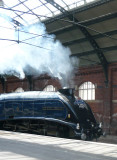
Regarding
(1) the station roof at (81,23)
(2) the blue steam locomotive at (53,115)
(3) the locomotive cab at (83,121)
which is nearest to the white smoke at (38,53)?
(1) the station roof at (81,23)

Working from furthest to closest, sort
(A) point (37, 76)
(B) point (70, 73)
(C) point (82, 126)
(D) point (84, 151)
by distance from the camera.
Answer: (A) point (37, 76), (B) point (70, 73), (C) point (82, 126), (D) point (84, 151)

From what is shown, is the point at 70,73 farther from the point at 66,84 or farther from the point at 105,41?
the point at 105,41

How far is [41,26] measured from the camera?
731 inches

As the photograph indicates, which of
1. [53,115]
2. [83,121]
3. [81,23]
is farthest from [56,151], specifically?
[81,23]

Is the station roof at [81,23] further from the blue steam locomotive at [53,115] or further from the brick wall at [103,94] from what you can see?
the blue steam locomotive at [53,115]

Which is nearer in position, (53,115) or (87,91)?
(53,115)

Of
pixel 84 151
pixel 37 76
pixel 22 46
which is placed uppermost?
pixel 22 46

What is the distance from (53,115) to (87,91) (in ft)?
24.0

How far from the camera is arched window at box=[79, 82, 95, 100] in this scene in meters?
20.0

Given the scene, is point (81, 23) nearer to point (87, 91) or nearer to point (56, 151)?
point (87, 91)

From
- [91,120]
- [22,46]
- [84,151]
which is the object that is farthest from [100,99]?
[84,151]

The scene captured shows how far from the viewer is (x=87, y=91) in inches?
801

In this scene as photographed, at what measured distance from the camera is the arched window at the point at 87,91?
19995 millimetres

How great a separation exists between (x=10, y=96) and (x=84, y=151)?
9033mm
